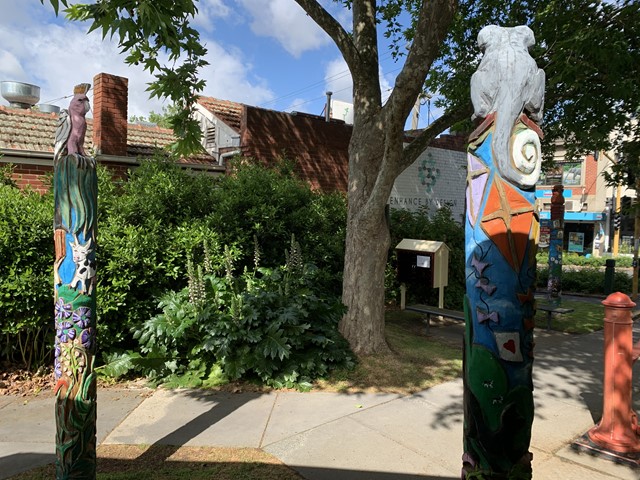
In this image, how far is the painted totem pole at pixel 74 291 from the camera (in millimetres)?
3189

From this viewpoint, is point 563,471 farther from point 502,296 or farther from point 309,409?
point 502,296

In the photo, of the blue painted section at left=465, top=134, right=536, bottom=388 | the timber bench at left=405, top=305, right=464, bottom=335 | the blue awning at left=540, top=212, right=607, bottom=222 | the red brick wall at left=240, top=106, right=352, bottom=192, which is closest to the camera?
the blue painted section at left=465, top=134, right=536, bottom=388

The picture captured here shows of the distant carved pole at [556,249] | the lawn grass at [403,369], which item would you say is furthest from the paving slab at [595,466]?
the distant carved pole at [556,249]

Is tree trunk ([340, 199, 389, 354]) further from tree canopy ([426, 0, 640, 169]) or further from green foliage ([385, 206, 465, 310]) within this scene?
green foliage ([385, 206, 465, 310])

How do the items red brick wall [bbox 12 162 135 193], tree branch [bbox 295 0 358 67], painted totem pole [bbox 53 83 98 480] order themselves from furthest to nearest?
red brick wall [bbox 12 162 135 193] < tree branch [bbox 295 0 358 67] < painted totem pole [bbox 53 83 98 480]

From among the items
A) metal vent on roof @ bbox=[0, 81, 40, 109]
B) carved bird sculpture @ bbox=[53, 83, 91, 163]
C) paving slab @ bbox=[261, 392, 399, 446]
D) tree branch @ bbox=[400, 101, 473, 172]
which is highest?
metal vent on roof @ bbox=[0, 81, 40, 109]

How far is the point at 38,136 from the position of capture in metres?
9.38

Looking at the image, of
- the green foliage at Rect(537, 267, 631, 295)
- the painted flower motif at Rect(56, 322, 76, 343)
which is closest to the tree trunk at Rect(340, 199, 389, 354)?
the painted flower motif at Rect(56, 322, 76, 343)

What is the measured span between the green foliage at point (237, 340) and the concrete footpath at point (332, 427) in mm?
355

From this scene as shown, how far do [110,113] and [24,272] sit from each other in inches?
197

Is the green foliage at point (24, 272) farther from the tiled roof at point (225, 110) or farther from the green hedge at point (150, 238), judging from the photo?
the tiled roof at point (225, 110)

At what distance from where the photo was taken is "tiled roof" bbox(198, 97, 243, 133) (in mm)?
11995

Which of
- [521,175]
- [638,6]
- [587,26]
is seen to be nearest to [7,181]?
[521,175]

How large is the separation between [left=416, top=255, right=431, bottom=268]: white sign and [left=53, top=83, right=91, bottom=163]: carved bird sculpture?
7365 millimetres
